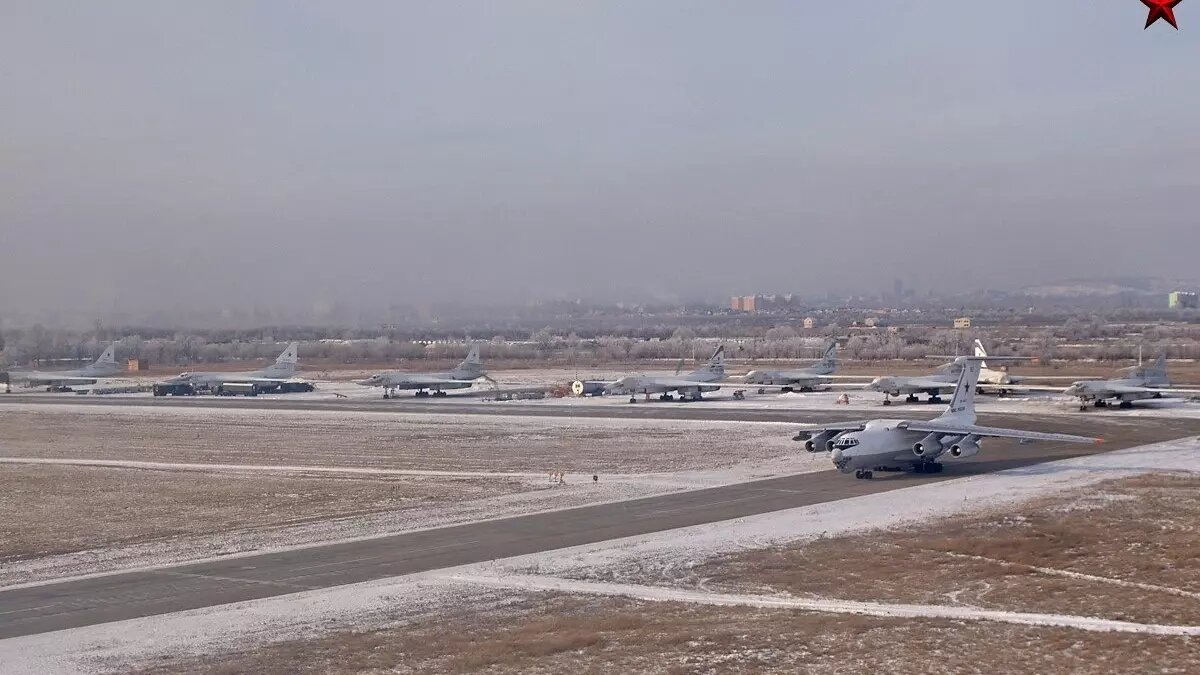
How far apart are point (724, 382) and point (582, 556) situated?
60.2 metres

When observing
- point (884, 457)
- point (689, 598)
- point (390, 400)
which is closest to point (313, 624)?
point (689, 598)

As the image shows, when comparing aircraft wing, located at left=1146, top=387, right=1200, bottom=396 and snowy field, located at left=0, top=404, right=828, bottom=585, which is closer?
snowy field, located at left=0, top=404, right=828, bottom=585

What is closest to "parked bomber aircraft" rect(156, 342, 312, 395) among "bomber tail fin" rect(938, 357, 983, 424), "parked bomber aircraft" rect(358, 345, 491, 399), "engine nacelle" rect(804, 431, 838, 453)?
"parked bomber aircraft" rect(358, 345, 491, 399)

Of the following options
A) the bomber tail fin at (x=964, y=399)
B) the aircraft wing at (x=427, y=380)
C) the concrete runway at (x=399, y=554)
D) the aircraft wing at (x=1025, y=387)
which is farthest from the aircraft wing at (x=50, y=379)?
the bomber tail fin at (x=964, y=399)

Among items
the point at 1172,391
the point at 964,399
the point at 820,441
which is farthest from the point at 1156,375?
the point at 820,441

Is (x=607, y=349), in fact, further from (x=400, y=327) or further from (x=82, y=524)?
(x=82, y=524)

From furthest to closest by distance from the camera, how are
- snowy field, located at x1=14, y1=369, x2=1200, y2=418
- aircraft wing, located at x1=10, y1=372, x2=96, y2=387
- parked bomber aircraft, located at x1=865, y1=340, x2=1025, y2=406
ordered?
aircraft wing, located at x1=10, y1=372, x2=96, y2=387, parked bomber aircraft, located at x1=865, y1=340, x2=1025, y2=406, snowy field, located at x1=14, y1=369, x2=1200, y2=418

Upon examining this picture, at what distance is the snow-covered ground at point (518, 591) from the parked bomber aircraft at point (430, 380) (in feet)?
196

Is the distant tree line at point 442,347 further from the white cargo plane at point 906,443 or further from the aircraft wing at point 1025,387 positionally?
the white cargo plane at point 906,443

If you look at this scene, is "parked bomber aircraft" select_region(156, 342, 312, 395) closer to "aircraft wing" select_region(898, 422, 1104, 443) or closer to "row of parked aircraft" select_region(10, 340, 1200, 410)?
"row of parked aircraft" select_region(10, 340, 1200, 410)

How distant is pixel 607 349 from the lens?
6102 inches

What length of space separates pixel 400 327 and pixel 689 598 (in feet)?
450

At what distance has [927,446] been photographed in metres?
41.6

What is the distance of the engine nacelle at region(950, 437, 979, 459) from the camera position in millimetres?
42219
